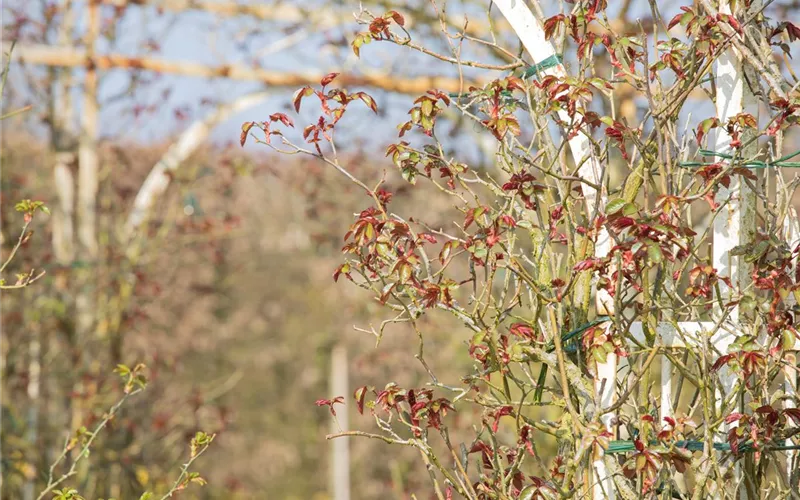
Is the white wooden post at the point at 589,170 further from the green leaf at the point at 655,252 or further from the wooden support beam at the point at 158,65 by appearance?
the wooden support beam at the point at 158,65

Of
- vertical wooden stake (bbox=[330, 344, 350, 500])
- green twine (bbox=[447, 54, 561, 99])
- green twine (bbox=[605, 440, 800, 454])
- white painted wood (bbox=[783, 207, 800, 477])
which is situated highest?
vertical wooden stake (bbox=[330, 344, 350, 500])

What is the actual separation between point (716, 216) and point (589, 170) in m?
0.26

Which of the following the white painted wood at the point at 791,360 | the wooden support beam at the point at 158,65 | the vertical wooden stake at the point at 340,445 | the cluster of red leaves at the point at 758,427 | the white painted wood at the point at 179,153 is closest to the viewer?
the cluster of red leaves at the point at 758,427

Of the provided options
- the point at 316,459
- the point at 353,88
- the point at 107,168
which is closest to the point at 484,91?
the point at 353,88

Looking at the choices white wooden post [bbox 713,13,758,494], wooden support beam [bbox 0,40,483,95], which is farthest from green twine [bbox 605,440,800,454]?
wooden support beam [bbox 0,40,483,95]

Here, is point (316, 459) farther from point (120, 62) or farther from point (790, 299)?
point (790, 299)

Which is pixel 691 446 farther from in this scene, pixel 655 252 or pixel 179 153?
pixel 179 153

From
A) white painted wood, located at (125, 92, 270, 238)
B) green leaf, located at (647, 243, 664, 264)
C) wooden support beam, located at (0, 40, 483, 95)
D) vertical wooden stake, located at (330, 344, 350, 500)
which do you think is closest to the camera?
green leaf, located at (647, 243, 664, 264)

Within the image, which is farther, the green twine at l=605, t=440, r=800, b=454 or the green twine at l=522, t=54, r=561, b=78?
the green twine at l=522, t=54, r=561, b=78

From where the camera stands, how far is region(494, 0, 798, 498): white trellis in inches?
64.9

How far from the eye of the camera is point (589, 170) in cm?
171

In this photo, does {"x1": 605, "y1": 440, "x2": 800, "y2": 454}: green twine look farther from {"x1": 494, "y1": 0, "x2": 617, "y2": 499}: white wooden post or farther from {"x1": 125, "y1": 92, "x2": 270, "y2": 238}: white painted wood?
{"x1": 125, "y1": 92, "x2": 270, "y2": 238}: white painted wood

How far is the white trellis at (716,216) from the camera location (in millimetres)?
1647

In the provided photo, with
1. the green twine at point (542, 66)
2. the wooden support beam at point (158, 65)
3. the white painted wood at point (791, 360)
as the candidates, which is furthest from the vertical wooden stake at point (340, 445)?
the green twine at point (542, 66)
